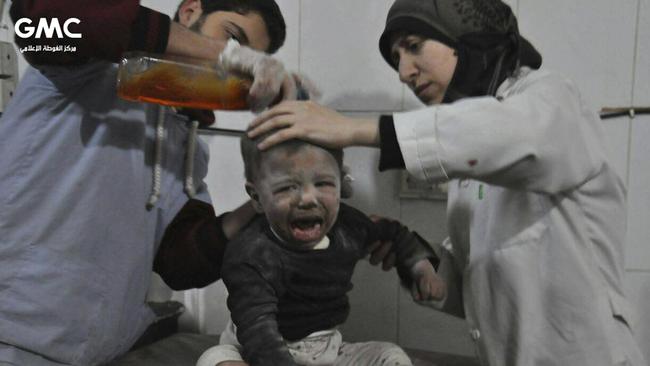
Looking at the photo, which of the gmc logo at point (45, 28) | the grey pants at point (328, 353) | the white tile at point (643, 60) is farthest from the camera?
the white tile at point (643, 60)

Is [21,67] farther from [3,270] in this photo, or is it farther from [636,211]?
[636,211]

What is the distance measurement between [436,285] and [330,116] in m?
0.44

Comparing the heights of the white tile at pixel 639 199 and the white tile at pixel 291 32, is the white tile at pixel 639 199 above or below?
below

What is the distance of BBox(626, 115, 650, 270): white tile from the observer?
123cm

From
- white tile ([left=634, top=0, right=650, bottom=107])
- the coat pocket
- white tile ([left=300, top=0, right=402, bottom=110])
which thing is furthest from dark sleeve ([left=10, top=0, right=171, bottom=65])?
white tile ([left=634, top=0, right=650, bottom=107])

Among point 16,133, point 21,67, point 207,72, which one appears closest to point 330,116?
point 207,72

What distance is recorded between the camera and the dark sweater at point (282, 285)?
833 millimetres

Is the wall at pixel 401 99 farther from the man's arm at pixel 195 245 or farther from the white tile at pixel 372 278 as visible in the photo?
the man's arm at pixel 195 245

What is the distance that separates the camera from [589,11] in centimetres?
123

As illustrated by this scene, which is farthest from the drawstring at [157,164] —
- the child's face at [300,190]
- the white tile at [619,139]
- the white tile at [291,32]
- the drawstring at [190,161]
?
the white tile at [619,139]

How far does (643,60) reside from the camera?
1206 mm

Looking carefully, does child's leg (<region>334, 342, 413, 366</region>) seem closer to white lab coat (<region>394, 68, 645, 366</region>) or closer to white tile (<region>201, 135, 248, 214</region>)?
white lab coat (<region>394, 68, 645, 366</region>)

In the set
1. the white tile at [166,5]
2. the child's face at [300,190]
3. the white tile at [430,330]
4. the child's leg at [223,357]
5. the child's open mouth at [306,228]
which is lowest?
the white tile at [430,330]

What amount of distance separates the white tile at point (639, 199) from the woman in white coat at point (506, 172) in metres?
0.38
